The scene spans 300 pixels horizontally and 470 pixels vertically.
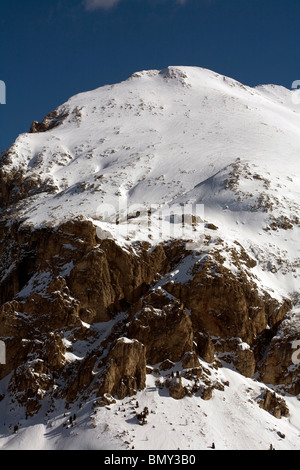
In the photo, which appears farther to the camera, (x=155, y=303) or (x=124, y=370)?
(x=155, y=303)

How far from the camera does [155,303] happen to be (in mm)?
65375

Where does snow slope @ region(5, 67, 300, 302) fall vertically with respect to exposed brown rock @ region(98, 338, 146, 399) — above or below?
above

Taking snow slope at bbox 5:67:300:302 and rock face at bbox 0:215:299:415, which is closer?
rock face at bbox 0:215:299:415

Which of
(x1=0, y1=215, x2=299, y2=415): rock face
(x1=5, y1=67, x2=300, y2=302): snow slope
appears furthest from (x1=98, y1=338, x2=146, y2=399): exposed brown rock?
(x1=5, y1=67, x2=300, y2=302): snow slope

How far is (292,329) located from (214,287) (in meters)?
11.4

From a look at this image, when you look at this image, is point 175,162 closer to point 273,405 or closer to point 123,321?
point 123,321

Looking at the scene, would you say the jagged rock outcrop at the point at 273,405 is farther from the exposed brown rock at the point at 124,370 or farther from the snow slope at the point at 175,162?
the snow slope at the point at 175,162

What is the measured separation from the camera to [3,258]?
86125 millimetres

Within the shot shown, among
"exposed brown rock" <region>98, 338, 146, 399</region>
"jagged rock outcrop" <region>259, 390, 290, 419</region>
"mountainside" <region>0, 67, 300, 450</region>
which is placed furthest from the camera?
Result: "jagged rock outcrop" <region>259, 390, 290, 419</region>

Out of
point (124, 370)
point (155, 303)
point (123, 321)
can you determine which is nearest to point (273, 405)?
point (124, 370)

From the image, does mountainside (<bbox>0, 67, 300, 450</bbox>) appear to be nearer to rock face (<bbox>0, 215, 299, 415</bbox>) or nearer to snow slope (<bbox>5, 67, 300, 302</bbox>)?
rock face (<bbox>0, 215, 299, 415</bbox>)

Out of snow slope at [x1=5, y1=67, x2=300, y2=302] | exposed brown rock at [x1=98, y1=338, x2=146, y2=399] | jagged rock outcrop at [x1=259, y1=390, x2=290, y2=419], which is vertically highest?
snow slope at [x1=5, y1=67, x2=300, y2=302]

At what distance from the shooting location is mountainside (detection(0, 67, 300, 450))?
5406 cm
